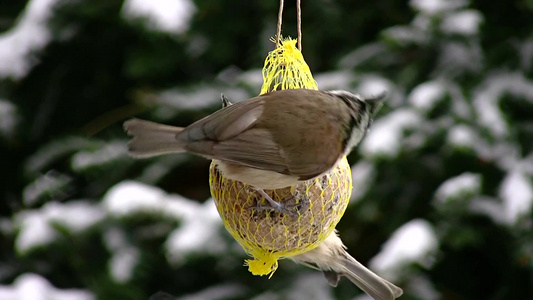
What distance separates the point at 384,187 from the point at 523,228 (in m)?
0.71

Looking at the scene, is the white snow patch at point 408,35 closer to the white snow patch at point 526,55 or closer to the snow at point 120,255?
the white snow patch at point 526,55

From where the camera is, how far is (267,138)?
220cm

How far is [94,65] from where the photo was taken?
187 inches

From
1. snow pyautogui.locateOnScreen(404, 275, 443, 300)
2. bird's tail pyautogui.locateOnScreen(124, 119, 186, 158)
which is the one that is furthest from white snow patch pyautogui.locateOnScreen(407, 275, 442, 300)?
bird's tail pyautogui.locateOnScreen(124, 119, 186, 158)

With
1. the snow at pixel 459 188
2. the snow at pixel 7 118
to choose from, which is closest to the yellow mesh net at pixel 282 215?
the snow at pixel 459 188

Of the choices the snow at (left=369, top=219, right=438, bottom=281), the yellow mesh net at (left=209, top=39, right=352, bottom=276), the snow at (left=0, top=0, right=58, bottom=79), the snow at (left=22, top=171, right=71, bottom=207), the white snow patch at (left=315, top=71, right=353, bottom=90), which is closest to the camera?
the yellow mesh net at (left=209, top=39, right=352, bottom=276)

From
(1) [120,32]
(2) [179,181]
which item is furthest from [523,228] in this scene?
(1) [120,32]

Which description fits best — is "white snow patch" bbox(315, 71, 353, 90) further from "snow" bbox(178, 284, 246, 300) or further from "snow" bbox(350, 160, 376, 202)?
"snow" bbox(178, 284, 246, 300)

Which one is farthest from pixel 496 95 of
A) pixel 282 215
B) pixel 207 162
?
pixel 282 215

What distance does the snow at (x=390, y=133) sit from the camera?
3400mm

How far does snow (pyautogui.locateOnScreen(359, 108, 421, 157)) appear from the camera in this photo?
3400 mm

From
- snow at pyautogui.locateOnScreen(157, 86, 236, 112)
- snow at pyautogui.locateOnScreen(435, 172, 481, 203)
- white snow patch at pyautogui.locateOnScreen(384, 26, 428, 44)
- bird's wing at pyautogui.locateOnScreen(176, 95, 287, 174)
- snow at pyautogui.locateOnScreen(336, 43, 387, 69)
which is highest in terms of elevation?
white snow patch at pyautogui.locateOnScreen(384, 26, 428, 44)

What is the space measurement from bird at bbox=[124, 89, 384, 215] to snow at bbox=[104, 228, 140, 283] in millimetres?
1784

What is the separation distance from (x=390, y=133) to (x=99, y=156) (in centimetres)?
162
